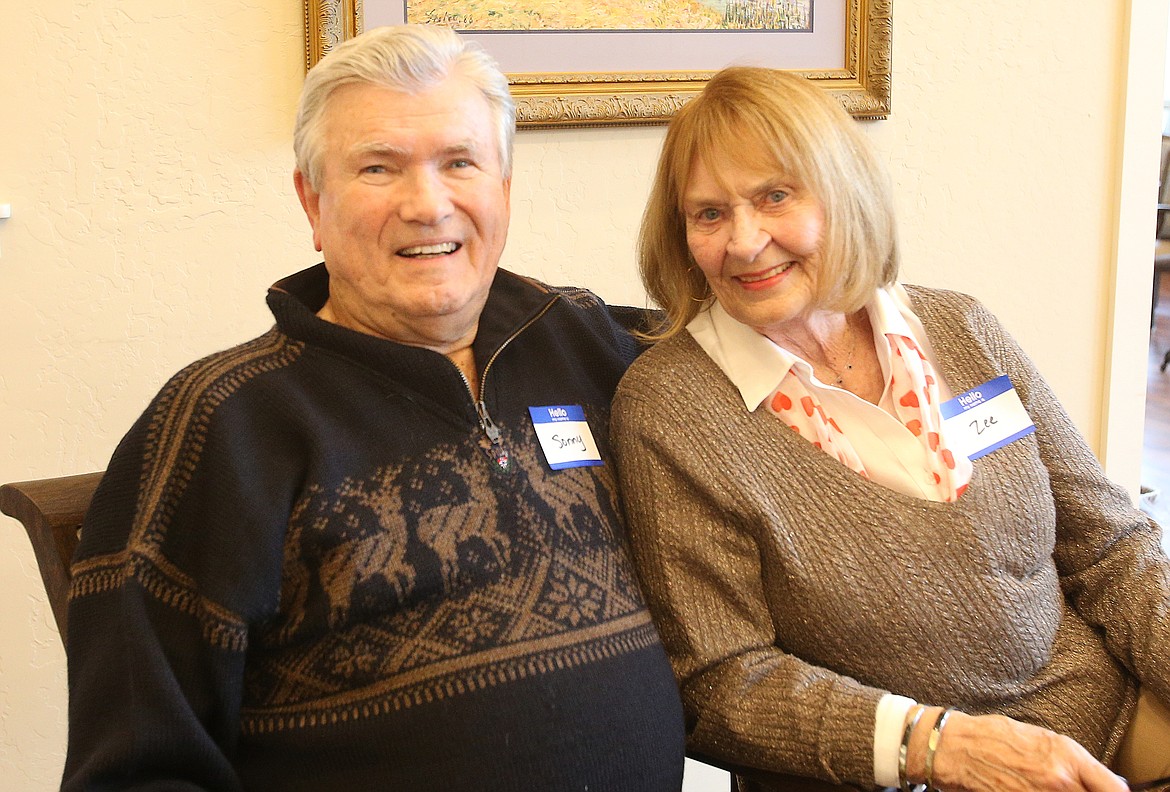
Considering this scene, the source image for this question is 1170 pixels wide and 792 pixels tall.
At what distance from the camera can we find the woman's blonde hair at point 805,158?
1556 mm

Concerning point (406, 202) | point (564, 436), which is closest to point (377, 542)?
point (564, 436)

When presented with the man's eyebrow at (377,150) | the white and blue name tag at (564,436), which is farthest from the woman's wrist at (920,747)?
the man's eyebrow at (377,150)

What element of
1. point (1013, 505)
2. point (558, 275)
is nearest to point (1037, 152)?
point (558, 275)

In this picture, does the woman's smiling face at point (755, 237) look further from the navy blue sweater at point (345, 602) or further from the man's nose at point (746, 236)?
the navy blue sweater at point (345, 602)

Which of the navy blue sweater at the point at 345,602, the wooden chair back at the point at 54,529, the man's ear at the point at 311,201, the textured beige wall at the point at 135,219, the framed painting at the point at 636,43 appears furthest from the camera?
the framed painting at the point at 636,43

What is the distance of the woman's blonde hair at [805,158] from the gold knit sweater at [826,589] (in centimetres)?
24

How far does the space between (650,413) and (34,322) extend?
1147 mm

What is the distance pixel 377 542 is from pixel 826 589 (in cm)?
60

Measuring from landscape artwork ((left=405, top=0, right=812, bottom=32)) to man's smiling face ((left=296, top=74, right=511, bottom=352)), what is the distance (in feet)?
2.29

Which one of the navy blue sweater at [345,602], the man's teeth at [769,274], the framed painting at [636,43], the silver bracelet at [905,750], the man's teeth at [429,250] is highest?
the framed painting at [636,43]

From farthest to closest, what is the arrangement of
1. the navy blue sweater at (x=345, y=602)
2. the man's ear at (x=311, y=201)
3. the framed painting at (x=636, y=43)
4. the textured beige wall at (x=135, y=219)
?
the framed painting at (x=636, y=43)
the textured beige wall at (x=135, y=219)
the man's ear at (x=311, y=201)
the navy blue sweater at (x=345, y=602)

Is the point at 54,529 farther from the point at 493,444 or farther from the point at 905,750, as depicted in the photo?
the point at 905,750

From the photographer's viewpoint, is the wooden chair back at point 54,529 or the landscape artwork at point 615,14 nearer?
the wooden chair back at point 54,529

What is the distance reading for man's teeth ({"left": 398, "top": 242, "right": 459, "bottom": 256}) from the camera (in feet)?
4.95
